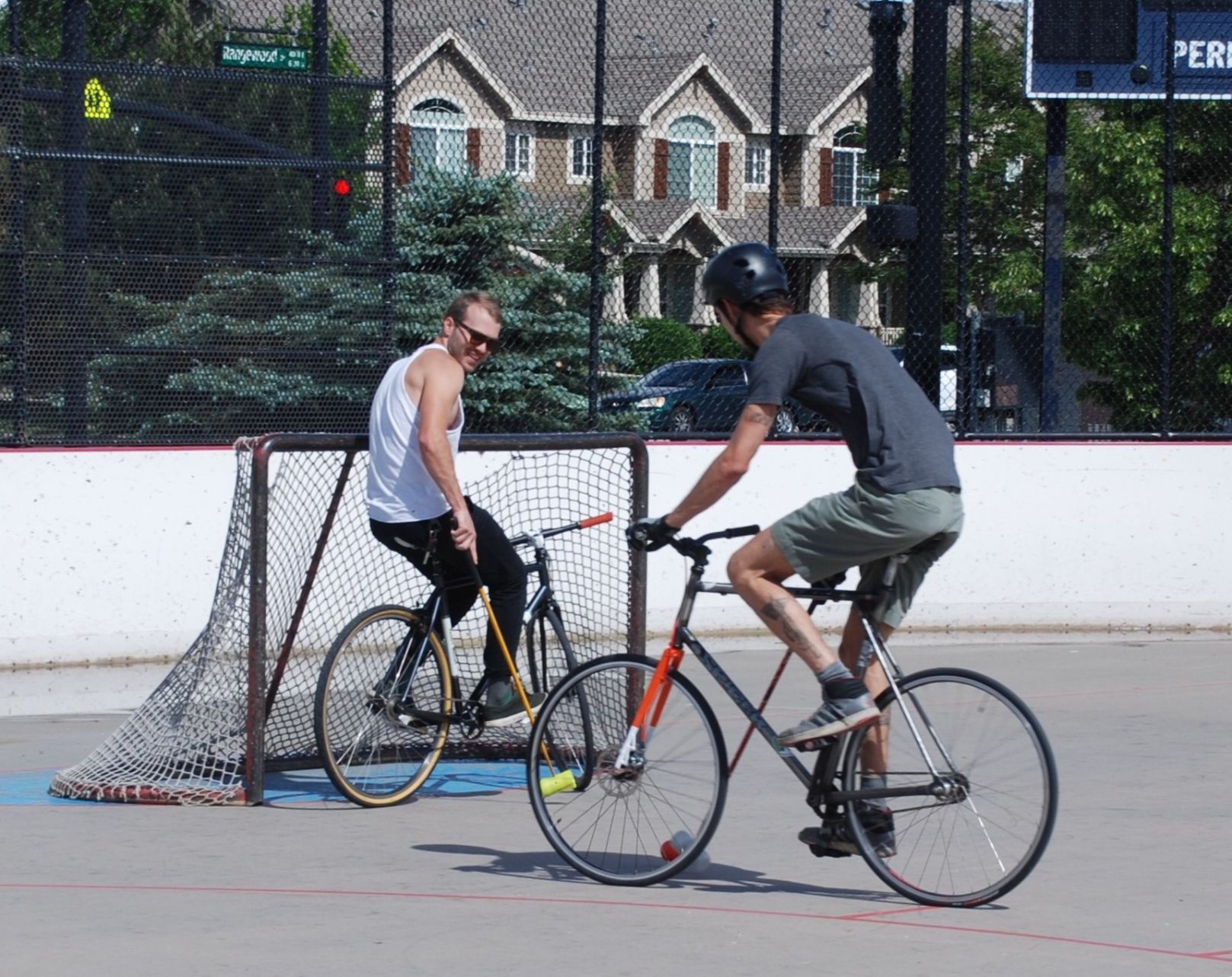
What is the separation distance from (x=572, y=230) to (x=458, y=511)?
19.3 ft

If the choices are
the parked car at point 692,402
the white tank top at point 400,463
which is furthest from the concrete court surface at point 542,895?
the parked car at point 692,402

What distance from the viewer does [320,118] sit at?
490 inches

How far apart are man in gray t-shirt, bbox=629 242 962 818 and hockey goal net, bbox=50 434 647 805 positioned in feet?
7.28

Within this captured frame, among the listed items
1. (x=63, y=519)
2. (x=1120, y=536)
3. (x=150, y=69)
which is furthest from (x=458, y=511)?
(x=1120, y=536)

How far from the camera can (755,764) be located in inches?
351

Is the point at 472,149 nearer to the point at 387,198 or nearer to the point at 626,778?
the point at 387,198

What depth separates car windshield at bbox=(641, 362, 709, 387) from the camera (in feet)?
44.1

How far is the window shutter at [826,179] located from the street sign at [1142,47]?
158cm

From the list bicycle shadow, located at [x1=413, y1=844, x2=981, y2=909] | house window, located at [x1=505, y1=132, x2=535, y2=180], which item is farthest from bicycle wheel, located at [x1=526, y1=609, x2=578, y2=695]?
house window, located at [x1=505, y1=132, x2=535, y2=180]

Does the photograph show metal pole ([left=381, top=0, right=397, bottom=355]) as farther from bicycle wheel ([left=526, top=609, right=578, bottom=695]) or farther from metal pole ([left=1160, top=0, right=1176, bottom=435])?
metal pole ([left=1160, top=0, right=1176, bottom=435])

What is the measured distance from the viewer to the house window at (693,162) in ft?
44.0

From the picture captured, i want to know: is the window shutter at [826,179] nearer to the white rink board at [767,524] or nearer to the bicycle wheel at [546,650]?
the white rink board at [767,524]

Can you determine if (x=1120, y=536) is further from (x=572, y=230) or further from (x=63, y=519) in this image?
(x=63, y=519)

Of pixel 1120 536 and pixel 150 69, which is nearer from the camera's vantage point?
pixel 150 69
